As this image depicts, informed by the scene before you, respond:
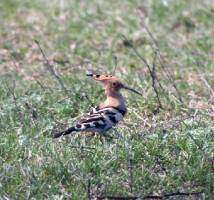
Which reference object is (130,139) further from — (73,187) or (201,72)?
(201,72)

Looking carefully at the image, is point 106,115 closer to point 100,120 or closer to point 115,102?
point 100,120

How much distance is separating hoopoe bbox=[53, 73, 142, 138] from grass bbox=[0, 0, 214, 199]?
0.48 feet

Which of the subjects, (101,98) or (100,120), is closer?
(100,120)

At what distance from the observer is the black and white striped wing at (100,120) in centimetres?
609

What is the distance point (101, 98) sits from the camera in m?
7.55

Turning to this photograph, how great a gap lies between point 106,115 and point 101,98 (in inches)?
53.0

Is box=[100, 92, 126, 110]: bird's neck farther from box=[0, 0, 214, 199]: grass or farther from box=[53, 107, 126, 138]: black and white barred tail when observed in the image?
box=[0, 0, 214, 199]: grass

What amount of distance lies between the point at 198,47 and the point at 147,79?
1224 millimetres

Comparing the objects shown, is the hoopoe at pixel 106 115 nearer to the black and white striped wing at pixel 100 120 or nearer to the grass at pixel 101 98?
the black and white striped wing at pixel 100 120

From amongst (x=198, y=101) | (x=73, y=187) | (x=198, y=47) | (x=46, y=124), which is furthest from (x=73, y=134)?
(x=198, y=47)

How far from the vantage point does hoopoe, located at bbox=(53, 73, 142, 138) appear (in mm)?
6098

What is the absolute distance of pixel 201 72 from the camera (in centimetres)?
826

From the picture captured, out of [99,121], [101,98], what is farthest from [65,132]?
[101,98]

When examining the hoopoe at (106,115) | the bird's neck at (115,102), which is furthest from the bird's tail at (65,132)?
the bird's neck at (115,102)
